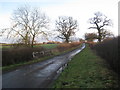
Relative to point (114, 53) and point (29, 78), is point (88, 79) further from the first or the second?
point (29, 78)

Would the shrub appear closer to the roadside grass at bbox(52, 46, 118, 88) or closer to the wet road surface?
the roadside grass at bbox(52, 46, 118, 88)

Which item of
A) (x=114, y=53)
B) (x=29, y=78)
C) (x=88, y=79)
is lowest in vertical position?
(x=29, y=78)

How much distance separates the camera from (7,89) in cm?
590

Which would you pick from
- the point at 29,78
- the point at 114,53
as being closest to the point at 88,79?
the point at 114,53

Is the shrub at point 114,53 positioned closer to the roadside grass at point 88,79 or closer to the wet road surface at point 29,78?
the roadside grass at point 88,79

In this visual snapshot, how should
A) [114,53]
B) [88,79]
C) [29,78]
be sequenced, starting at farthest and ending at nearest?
[29,78], [114,53], [88,79]

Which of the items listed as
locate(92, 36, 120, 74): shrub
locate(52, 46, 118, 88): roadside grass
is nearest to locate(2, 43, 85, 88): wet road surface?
locate(52, 46, 118, 88): roadside grass

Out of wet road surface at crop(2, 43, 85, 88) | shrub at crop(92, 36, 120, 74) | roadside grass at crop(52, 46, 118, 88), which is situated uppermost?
shrub at crop(92, 36, 120, 74)

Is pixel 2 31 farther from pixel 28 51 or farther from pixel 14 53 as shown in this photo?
pixel 14 53

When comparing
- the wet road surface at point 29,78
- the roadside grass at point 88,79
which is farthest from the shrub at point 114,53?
the wet road surface at point 29,78

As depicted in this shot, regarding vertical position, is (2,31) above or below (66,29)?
below

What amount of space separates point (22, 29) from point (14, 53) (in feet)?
40.0

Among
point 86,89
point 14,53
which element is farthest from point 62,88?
point 14,53

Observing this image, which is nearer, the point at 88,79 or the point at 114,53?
the point at 88,79
